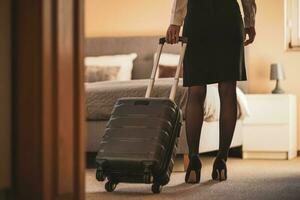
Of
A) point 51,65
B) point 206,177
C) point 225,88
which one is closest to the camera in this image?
point 51,65

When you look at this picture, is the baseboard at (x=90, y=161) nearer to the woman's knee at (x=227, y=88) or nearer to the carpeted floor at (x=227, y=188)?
the carpeted floor at (x=227, y=188)

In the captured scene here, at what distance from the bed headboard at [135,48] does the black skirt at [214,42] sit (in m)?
2.27

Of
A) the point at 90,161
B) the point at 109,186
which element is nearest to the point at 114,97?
the point at 90,161

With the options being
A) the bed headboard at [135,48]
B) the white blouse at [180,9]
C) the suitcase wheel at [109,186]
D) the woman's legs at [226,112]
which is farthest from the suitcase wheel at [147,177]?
the bed headboard at [135,48]

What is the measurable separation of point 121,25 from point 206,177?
2843mm

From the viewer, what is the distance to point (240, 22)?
302 cm

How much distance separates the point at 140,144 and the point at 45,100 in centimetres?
141

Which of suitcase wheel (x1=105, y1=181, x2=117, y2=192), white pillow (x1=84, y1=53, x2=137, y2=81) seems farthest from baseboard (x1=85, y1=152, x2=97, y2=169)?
suitcase wheel (x1=105, y1=181, x2=117, y2=192)

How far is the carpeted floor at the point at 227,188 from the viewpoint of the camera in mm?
2494

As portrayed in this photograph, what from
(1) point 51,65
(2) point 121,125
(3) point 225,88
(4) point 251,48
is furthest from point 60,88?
(4) point 251,48

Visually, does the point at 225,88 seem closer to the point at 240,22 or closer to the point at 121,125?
the point at 240,22

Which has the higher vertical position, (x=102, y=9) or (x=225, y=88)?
(x=102, y=9)

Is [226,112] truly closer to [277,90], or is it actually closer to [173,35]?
[173,35]
